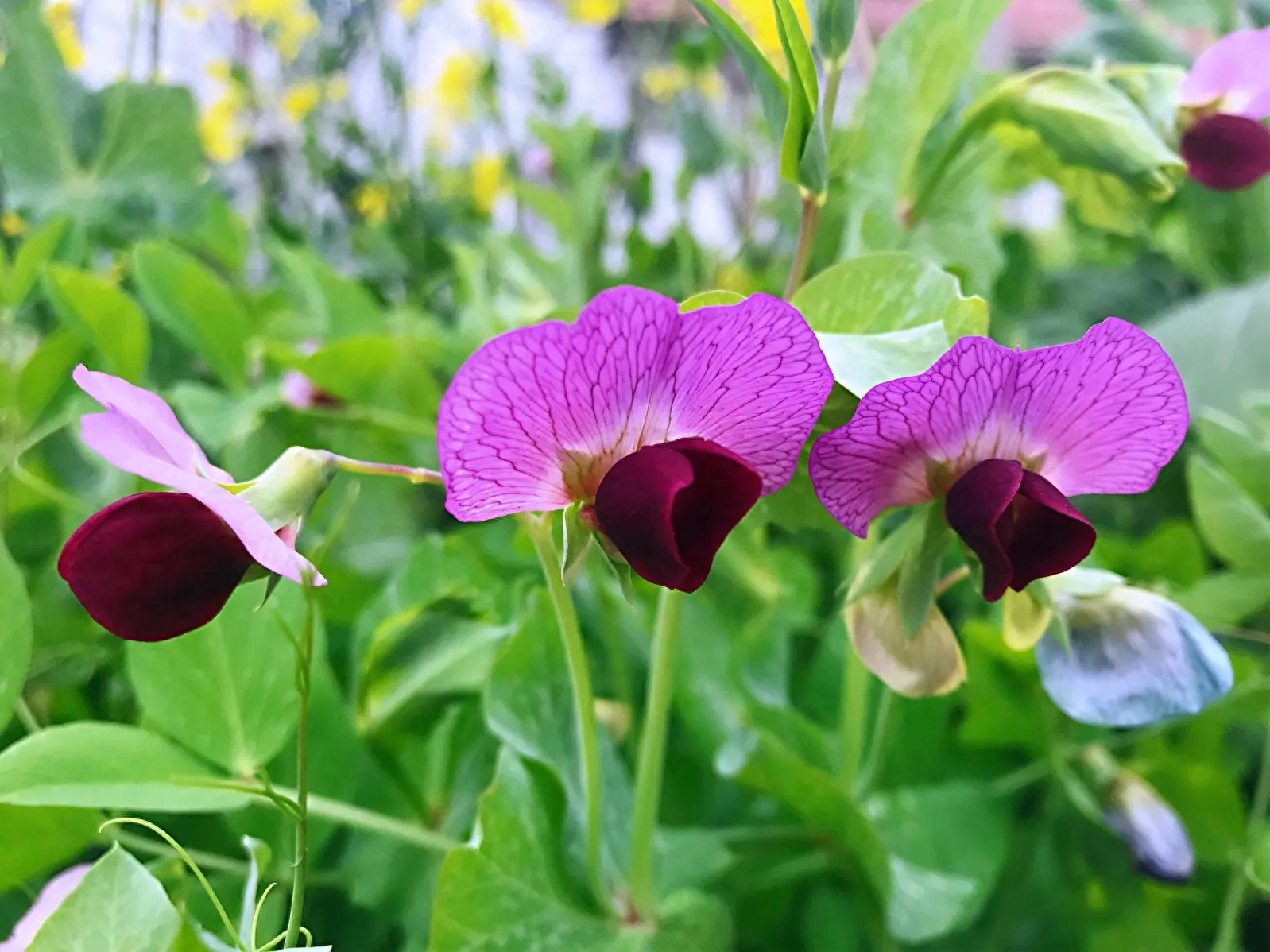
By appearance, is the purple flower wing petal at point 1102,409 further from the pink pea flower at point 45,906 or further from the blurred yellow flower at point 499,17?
the blurred yellow flower at point 499,17

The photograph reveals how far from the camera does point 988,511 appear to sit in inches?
10.5

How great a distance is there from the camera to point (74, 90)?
740mm

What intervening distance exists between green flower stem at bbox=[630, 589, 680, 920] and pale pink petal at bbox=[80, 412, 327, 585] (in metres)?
0.15

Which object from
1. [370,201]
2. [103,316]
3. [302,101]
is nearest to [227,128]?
[302,101]

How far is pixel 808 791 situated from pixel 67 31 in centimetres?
128

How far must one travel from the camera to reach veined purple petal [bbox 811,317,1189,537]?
0.26 meters

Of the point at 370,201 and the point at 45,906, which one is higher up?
the point at 45,906

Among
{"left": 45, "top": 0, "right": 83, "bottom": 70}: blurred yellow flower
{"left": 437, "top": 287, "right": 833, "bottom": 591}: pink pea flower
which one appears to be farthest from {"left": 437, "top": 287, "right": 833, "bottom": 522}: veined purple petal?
{"left": 45, "top": 0, "right": 83, "bottom": 70}: blurred yellow flower

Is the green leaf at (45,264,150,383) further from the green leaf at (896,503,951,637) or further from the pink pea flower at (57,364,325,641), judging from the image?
the green leaf at (896,503,951,637)

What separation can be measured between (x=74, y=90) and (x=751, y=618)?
679mm

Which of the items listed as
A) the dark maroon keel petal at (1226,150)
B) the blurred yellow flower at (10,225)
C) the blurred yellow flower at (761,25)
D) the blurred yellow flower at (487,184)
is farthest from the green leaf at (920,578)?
the blurred yellow flower at (487,184)

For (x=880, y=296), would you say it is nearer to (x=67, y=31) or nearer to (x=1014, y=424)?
(x=1014, y=424)

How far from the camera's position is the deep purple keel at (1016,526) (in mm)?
270

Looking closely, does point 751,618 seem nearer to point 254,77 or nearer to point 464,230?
point 464,230
